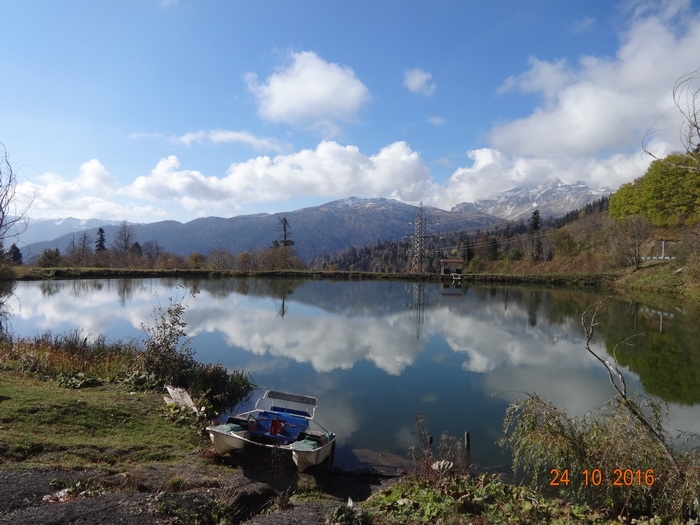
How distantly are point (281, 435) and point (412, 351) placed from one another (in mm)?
11200

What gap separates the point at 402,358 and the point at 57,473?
1356 centimetres

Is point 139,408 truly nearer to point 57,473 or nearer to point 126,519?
point 57,473

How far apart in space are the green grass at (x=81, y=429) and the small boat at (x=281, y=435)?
33.4 inches

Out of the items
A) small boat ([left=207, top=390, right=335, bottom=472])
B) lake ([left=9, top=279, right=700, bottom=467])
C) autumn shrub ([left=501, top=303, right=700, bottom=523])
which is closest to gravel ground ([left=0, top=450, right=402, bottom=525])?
small boat ([left=207, top=390, right=335, bottom=472])

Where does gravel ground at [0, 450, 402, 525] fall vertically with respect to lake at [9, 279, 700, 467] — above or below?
above

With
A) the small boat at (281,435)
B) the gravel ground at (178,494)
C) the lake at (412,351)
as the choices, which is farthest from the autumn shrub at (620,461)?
the small boat at (281,435)

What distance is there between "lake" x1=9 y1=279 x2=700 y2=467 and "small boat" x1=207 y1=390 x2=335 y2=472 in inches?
41.2

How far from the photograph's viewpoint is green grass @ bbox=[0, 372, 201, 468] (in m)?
6.75

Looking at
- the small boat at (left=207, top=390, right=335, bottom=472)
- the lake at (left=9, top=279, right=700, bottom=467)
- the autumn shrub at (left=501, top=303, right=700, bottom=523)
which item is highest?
the autumn shrub at (left=501, top=303, right=700, bottom=523)

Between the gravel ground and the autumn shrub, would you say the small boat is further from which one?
the autumn shrub

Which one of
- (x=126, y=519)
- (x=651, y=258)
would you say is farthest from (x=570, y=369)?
(x=651, y=258)

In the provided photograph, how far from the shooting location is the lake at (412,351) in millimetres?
11359

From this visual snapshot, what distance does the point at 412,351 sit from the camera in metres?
19.2

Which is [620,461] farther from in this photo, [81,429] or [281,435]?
[81,429]
